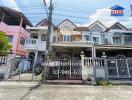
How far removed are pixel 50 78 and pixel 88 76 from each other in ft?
9.39

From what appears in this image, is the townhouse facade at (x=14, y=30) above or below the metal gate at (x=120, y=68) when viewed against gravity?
above

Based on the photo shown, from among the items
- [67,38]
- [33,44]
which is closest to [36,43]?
[33,44]

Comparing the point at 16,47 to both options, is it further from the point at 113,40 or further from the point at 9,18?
the point at 113,40

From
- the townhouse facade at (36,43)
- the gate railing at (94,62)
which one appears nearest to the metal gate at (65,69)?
the gate railing at (94,62)

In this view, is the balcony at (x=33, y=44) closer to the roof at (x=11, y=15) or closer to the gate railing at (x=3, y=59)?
the roof at (x=11, y=15)

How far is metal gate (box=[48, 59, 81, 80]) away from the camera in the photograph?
12098mm

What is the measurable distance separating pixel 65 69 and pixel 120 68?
4368 millimetres

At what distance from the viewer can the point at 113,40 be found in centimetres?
2205

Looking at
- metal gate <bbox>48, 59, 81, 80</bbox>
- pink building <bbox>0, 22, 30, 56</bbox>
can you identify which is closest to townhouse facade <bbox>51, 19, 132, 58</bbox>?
pink building <bbox>0, 22, 30, 56</bbox>

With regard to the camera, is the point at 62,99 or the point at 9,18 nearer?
the point at 62,99

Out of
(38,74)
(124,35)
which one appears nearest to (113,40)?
(124,35)

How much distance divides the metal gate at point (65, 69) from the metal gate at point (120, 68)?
2.50 m

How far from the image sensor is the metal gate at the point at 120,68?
40.4ft

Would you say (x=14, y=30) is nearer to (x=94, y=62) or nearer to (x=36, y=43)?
(x=36, y=43)
